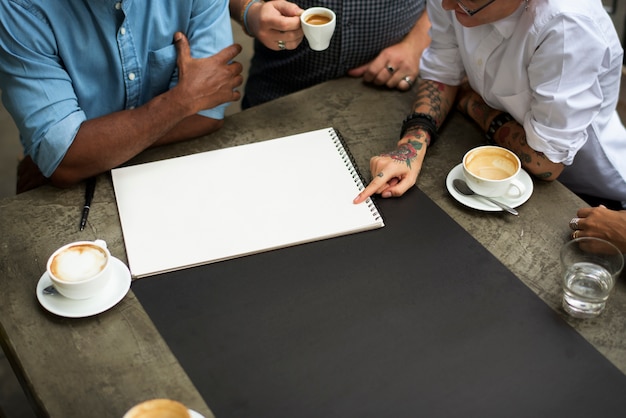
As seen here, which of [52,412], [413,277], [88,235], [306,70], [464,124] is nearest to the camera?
[52,412]

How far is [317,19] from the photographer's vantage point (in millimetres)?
1887

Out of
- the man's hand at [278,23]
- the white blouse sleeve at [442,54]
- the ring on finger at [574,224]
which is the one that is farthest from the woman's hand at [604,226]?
the man's hand at [278,23]

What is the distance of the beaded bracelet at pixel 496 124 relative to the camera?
183 cm

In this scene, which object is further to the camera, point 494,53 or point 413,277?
point 494,53

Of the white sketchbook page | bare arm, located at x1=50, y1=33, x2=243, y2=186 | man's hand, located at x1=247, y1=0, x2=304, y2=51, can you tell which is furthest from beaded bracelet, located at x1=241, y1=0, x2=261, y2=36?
the white sketchbook page

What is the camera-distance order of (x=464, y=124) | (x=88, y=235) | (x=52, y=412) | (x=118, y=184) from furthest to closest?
(x=464, y=124) → (x=118, y=184) → (x=88, y=235) → (x=52, y=412)

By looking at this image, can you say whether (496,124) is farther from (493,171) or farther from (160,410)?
(160,410)

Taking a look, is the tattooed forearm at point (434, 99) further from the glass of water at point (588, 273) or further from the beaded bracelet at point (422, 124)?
the glass of water at point (588, 273)

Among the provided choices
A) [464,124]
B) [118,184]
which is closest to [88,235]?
[118,184]

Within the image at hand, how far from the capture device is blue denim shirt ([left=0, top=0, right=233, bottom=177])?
164 centimetres

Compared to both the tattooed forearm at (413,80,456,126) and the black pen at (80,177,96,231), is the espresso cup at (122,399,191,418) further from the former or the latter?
the tattooed forearm at (413,80,456,126)

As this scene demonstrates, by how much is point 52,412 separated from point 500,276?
3.08 ft

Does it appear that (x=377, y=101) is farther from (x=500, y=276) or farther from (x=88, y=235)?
(x=88, y=235)

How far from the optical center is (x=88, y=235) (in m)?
1.60
